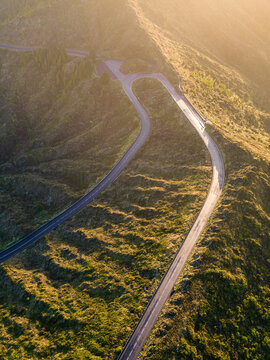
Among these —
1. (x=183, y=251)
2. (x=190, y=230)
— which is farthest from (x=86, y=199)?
(x=183, y=251)

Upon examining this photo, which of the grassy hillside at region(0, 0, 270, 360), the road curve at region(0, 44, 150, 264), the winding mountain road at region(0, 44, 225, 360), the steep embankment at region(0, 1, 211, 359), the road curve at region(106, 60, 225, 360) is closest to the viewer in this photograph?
the road curve at region(106, 60, 225, 360)

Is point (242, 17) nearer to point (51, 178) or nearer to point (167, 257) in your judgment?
point (51, 178)

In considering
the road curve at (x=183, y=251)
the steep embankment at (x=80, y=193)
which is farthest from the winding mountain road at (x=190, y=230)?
the steep embankment at (x=80, y=193)

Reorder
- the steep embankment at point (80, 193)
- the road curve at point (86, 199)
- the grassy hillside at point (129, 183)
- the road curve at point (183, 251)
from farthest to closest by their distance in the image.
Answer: the road curve at point (86, 199) < the steep embankment at point (80, 193) < the grassy hillside at point (129, 183) < the road curve at point (183, 251)

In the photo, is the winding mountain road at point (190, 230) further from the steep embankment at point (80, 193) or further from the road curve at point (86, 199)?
the steep embankment at point (80, 193)

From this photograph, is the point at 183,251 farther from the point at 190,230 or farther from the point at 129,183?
the point at 129,183

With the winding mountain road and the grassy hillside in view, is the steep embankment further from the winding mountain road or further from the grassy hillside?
the winding mountain road

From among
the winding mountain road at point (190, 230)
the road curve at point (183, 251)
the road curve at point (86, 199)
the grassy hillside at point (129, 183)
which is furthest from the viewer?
the road curve at point (86, 199)

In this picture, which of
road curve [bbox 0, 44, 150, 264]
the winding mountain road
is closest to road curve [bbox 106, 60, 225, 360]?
the winding mountain road
